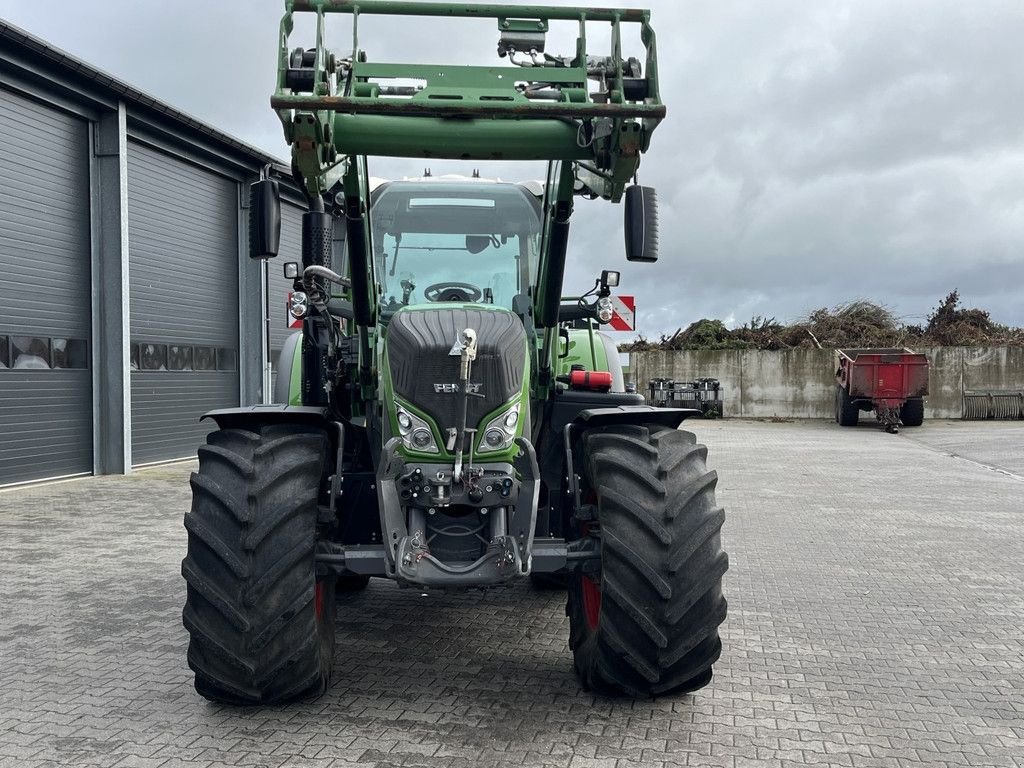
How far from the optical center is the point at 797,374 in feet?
92.8

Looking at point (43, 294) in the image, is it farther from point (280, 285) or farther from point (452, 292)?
point (452, 292)

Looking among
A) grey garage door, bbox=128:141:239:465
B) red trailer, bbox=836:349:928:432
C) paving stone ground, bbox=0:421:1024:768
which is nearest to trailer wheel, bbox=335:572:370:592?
paving stone ground, bbox=0:421:1024:768

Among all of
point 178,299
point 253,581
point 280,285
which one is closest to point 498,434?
point 253,581

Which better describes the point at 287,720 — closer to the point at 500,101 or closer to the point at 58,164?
the point at 500,101

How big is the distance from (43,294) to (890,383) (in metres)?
18.1

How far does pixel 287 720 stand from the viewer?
13.6 ft

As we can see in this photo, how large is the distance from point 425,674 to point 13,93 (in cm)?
1087

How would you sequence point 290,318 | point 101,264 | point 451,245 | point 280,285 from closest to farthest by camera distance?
point 451,245 < point 290,318 < point 101,264 < point 280,285

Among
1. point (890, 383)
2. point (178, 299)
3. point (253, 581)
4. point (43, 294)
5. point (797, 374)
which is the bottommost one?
point (253, 581)

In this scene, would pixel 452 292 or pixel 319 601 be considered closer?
pixel 319 601

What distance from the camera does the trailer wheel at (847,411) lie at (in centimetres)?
2448

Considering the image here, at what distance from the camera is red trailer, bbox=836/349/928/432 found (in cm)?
2250

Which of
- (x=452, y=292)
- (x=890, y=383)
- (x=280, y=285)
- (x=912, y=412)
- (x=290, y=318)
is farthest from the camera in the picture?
(x=912, y=412)

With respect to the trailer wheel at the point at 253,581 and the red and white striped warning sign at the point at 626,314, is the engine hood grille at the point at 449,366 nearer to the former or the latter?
the trailer wheel at the point at 253,581
